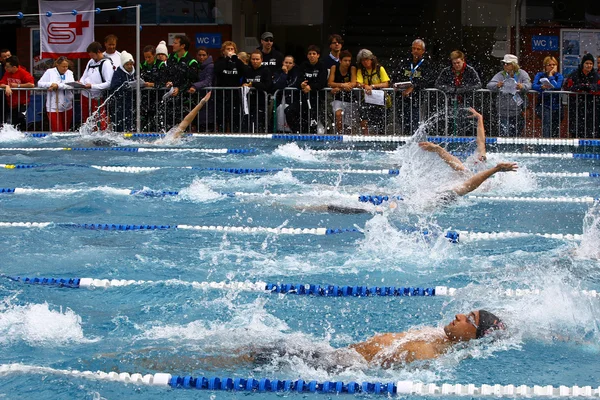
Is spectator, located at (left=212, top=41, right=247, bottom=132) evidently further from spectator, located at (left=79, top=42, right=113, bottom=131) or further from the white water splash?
the white water splash

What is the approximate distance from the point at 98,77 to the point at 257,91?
2.22 metres

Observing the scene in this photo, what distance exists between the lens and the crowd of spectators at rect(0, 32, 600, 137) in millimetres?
11875

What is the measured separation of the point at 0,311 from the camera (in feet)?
17.1

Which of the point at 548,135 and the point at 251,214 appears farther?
the point at 548,135

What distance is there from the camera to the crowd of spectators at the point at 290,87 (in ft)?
39.0

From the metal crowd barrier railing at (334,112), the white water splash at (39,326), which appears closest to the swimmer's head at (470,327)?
the white water splash at (39,326)

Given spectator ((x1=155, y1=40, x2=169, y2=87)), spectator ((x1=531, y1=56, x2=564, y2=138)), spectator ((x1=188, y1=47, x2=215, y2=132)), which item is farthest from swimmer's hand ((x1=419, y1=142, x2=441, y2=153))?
spectator ((x1=155, y1=40, x2=169, y2=87))

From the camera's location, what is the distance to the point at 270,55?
41.3 ft

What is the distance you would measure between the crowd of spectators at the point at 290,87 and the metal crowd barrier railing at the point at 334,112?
0.6 inches

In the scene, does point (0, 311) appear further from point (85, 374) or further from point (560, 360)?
point (560, 360)

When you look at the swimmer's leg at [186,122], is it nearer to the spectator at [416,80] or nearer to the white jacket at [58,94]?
the white jacket at [58,94]

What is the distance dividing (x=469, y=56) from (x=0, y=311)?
1128 cm

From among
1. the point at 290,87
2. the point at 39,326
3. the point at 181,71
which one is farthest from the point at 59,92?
the point at 39,326

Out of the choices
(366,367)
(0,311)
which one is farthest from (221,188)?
(366,367)
